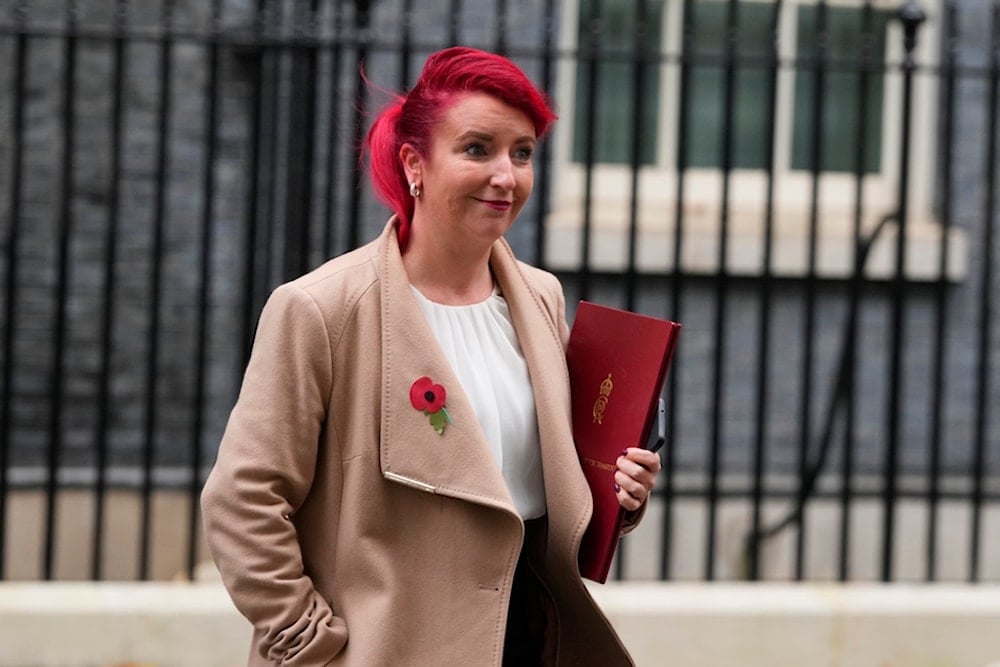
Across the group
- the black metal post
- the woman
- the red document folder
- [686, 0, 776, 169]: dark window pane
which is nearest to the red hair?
the woman

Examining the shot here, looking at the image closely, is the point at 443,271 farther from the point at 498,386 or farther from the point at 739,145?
the point at 739,145

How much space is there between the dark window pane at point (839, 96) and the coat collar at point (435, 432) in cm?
525

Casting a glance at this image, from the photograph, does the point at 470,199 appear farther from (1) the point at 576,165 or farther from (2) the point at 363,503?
(1) the point at 576,165

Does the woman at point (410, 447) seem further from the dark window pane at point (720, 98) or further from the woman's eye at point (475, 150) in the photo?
the dark window pane at point (720, 98)

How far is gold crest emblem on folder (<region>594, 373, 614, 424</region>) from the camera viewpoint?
2916mm

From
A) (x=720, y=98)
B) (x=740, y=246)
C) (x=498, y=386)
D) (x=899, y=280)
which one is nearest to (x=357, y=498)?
(x=498, y=386)

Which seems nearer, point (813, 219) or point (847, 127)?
point (813, 219)

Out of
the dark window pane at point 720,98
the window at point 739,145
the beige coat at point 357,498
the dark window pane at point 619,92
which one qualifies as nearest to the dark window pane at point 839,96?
the window at point 739,145

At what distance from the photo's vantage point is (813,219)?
565 cm

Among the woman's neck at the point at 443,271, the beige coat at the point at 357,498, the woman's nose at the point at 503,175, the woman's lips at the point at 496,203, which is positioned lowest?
the beige coat at the point at 357,498

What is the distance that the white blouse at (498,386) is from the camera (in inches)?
110

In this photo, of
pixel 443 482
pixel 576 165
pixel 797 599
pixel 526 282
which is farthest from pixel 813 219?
pixel 443 482

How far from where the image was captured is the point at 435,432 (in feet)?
8.87

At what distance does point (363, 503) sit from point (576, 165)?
5.08 metres
